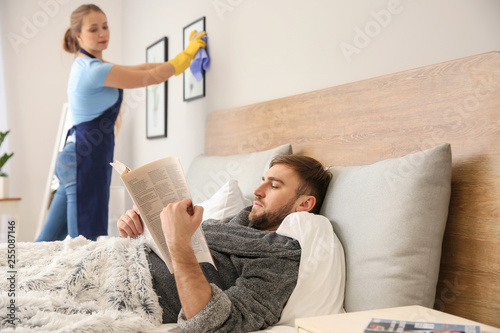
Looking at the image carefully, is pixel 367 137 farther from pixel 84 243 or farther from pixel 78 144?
pixel 78 144

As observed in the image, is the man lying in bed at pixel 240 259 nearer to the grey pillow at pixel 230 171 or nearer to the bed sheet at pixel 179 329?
the bed sheet at pixel 179 329

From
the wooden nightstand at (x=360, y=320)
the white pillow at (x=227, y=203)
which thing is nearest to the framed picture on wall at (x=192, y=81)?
the white pillow at (x=227, y=203)

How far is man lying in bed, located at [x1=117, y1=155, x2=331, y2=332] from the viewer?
3.76ft

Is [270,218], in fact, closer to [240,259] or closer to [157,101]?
[240,259]

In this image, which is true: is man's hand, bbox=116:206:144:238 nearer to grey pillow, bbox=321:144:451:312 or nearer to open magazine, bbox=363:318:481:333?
grey pillow, bbox=321:144:451:312

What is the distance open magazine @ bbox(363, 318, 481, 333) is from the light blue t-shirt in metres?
1.92

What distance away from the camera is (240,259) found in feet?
4.38

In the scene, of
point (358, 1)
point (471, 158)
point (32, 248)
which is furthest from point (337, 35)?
point (32, 248)

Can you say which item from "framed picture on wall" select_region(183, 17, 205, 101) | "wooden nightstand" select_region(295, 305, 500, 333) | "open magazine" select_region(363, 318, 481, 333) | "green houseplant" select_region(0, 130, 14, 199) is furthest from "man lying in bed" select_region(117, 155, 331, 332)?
"green houseplant" select_region(0, 130, 14, 199)

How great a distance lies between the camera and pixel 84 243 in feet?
5.00

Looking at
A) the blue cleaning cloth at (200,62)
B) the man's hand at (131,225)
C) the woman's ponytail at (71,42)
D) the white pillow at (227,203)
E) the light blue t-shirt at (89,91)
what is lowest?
the man's hand at (131,225)

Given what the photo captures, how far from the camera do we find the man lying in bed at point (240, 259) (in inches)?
45.2

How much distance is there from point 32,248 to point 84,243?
0.52ft

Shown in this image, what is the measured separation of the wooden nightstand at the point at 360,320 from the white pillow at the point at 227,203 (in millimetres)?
794
